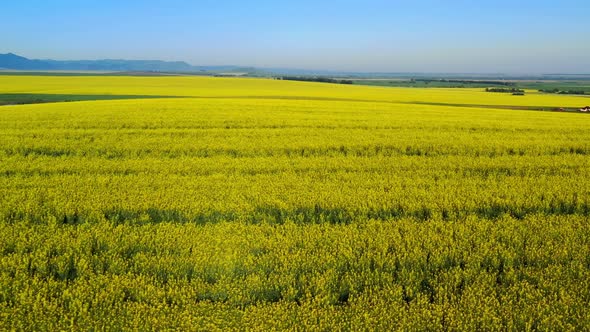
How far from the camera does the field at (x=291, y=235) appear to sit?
517 centimetres

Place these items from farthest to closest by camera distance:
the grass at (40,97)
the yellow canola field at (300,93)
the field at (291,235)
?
1. the yellow canola field at (300,93)
2. the grass at (40,97)
3. the field at (291,235)

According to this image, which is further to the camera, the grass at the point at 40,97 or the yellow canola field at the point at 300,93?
the yellow canola field at the point at 300,93

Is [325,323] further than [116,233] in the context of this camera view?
No

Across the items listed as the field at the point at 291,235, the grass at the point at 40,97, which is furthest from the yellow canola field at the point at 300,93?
the field at the point at 291,235

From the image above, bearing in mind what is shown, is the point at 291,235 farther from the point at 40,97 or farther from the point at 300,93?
the point at 300,93

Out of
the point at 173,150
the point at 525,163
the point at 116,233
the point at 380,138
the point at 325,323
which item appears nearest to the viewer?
the point at 325,323

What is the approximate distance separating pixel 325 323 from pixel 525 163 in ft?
34.8

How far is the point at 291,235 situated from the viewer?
23.7 feet

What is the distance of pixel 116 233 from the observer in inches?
287

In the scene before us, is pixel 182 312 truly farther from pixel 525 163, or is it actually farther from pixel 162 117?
pixel 162 117

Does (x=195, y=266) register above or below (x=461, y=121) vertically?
below

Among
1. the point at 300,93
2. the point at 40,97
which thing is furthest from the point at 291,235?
the point at 300,93

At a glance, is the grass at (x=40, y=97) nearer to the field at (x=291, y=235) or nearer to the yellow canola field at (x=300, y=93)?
the yellow canola field at (x=300, y=93)

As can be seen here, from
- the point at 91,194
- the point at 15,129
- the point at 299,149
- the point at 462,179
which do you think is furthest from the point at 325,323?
the point at 15,129
